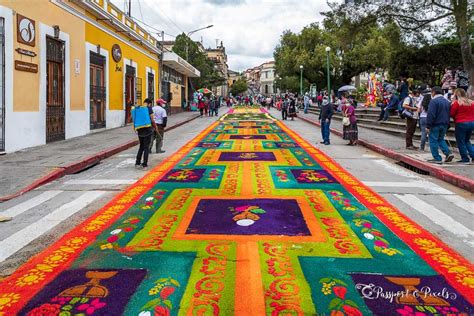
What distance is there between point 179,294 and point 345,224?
2765 millimetres

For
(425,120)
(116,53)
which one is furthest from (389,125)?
(116,53)

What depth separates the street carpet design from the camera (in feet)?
11.1

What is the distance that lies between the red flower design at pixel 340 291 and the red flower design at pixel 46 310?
87.2 inches

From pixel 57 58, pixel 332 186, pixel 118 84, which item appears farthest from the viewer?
pixel 118 84

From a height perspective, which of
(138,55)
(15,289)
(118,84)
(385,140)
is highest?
(138,55)

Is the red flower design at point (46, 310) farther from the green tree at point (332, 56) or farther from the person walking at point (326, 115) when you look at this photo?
the green tree at point (332, 56)

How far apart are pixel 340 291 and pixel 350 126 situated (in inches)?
474

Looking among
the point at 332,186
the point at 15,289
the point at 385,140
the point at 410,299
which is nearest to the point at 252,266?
the point at 410,299

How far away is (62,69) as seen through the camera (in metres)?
15.1

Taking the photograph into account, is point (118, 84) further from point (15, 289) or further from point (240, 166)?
point (15, 289)

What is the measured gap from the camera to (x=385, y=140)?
1549 centimetres

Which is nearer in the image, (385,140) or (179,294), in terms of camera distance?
(179,294)

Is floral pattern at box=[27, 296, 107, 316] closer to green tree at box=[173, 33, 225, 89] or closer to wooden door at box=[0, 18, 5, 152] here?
wooden door at box=[0, 18, 5, 152]

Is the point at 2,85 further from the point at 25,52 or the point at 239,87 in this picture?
the point at 239,87
